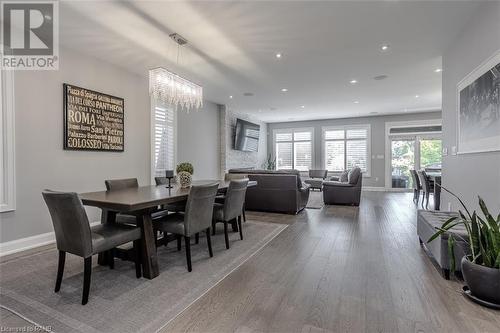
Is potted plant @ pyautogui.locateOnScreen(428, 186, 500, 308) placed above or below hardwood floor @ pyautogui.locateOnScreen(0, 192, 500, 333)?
above

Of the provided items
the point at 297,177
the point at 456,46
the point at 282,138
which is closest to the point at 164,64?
the point at 297,177

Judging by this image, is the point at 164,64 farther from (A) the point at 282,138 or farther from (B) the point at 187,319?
(A) the point at 282,138

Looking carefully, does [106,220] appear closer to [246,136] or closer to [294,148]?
[246,136]

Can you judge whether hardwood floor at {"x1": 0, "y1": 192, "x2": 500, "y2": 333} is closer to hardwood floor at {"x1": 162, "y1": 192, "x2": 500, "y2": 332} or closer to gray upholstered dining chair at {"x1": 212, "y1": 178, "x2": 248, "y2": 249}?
hardwood floor at {"x1": 162, "y1": 192, "x2": 500, "y2": 332}

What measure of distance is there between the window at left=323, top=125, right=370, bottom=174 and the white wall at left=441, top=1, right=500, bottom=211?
226 inches

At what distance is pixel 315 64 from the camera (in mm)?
4371

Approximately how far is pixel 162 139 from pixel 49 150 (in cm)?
225

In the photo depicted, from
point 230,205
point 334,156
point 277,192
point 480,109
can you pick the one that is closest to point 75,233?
point 230,205

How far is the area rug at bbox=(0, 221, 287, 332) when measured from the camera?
5.61ft

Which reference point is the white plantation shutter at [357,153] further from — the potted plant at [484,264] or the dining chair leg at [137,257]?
the dining chair leg at [137,257]

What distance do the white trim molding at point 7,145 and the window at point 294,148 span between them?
29.6 ft

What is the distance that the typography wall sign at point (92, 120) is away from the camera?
3.64 m

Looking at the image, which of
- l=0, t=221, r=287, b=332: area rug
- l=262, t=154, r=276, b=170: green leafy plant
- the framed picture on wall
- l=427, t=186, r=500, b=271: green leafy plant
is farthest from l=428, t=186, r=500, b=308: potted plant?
l=262, t=154, r=276, b=170: green leafy plant

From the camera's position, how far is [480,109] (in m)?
2.70
